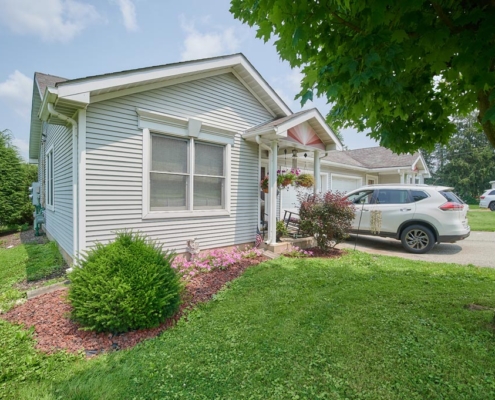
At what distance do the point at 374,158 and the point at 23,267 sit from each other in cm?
1886

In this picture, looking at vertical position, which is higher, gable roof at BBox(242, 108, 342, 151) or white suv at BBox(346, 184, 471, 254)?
gable roof at BBox(242, 108, 342, 151)

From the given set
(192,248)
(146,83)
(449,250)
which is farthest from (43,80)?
(449,250)

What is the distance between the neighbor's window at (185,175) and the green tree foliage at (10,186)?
11276mm

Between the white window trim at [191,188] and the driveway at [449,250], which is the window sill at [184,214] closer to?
the white window trim at [191,188]

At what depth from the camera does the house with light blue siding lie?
465 cm

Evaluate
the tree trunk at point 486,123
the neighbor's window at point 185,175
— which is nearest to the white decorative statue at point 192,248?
the neighbor's window at point 185,175

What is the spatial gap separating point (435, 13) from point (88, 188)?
17.3 ft

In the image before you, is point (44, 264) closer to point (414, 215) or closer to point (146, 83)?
point (146, 83)

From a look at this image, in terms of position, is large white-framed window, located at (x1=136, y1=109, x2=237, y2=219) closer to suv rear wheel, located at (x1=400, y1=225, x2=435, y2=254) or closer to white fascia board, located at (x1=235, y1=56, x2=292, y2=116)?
white fascia board, located at (x1=235, y1=56, x2=292, y2=116)

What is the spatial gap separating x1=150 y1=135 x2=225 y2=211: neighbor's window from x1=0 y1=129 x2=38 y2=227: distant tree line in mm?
11276

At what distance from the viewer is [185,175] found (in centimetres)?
585

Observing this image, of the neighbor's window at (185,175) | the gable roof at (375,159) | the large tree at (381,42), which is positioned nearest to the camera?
the large tree at (381,42)

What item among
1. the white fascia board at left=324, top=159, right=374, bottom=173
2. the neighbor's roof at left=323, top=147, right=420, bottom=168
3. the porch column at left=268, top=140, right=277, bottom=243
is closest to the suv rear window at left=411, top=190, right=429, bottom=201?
the porch column at left=268, top=140, right=277, bottom=243

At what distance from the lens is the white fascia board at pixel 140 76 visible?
13.9ft
